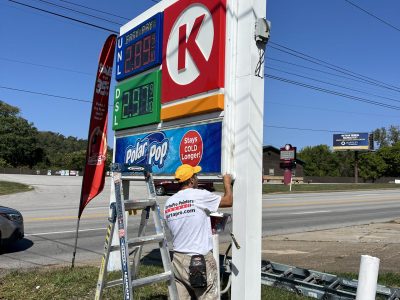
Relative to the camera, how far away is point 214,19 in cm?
573

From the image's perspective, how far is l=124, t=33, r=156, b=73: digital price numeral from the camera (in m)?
7.39

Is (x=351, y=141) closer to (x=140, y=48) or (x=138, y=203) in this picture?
(x=140, y=48)

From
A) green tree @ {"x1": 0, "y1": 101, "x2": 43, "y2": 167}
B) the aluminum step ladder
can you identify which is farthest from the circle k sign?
green tree @ {"x1": 0, "y1": 101, "x2": 43, "y2": 167}

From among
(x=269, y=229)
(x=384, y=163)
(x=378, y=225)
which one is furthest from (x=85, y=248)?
(x=384, y=163)

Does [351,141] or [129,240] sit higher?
[351,141]

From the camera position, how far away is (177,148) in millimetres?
6461

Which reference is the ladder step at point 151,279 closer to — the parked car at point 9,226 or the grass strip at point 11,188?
the parked car at point 9,226

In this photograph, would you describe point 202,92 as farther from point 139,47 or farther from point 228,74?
point 139,47

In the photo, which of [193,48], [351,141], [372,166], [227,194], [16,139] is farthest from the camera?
[372,166]

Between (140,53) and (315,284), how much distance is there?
15.0 feet

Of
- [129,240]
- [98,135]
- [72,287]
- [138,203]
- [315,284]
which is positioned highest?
[98,135]

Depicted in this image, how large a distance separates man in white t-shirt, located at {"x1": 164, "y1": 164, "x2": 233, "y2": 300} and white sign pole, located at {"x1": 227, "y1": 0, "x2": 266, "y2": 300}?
765 millimetres

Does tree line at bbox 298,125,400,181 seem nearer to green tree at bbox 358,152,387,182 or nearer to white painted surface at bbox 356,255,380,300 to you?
green tree at bbox 358,152,387,182

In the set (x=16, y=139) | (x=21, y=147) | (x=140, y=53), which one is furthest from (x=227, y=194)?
(x=21, y=147)
